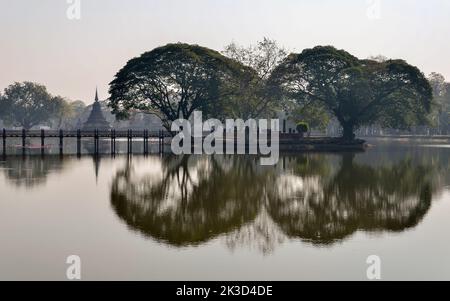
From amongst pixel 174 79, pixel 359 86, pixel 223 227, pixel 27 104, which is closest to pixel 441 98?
pixel 359 86

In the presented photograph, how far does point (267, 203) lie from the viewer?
22469 mm

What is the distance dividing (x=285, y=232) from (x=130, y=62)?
6049 cm

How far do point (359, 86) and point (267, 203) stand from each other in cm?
5050

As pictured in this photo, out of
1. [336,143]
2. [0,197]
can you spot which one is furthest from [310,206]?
[336,143]

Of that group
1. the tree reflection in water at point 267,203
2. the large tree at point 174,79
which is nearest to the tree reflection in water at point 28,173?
the tree reflection in water at point 267,203

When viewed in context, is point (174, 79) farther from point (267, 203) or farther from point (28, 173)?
point (267, 203)

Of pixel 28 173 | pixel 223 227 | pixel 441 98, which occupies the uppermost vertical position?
pixel 441 98

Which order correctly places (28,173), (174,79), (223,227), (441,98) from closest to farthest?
(223,227) < (28,173) < (174,79) < (441,98)

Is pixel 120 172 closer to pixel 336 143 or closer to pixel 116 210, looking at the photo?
pixel 116 210

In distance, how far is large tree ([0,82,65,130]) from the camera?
423 ft

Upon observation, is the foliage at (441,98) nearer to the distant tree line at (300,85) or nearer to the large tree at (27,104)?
the distant tree line at (300,85)

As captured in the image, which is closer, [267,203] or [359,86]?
[267,203]

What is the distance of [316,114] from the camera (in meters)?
76.4

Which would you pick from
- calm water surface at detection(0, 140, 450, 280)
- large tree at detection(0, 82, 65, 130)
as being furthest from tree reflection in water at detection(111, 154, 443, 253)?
large tree at detection(0, 82, 65, 130)
